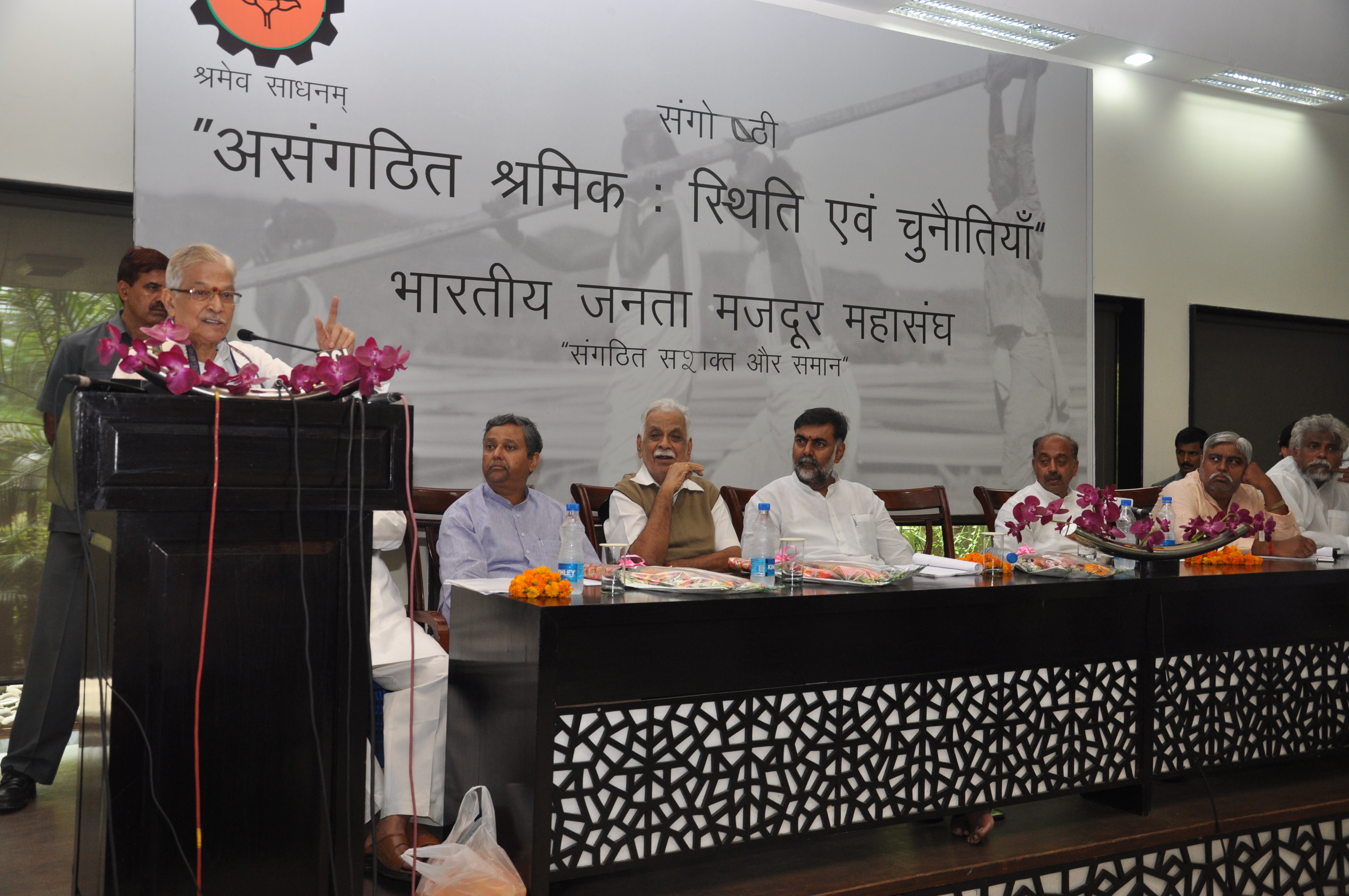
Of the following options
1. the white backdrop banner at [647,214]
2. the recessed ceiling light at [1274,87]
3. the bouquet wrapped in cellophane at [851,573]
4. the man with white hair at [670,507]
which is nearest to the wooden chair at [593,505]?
the man with white hair at [670,507]

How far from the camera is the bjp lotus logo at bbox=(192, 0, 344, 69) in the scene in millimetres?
3566

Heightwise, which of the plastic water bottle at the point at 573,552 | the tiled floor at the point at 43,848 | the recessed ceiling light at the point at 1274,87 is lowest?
the tiled floor at the point at 43,848

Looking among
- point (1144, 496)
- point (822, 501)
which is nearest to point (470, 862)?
point (822, 501)

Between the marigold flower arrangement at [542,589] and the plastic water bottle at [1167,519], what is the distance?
1.83 meters

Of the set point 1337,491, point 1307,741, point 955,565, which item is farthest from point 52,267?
point 1337,491

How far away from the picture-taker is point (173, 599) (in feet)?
5.26

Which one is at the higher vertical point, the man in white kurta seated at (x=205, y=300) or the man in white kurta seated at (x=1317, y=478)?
the man in white kurta seated at (x=205, y=300)

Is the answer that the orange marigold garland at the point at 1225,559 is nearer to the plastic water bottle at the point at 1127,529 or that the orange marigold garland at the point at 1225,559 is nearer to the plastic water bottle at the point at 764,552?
the plastic water bottle at the point at 1127,529

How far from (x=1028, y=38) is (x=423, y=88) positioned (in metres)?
3.12

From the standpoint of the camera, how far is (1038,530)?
3.83m

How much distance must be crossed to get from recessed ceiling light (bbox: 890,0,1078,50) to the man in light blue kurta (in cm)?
303

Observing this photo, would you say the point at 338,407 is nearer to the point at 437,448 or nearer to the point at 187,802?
the point at 187,802

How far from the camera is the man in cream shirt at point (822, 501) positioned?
3633mm

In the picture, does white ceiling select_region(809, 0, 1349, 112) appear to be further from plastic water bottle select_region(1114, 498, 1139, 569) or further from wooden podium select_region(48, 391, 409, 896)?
wooden podium select_region(48, 391, 409, 896)
